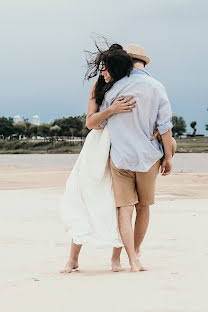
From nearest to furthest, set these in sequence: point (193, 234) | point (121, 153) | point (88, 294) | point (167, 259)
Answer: point (88, 294), point (121, 153), point (167, 259), point (193, 234)

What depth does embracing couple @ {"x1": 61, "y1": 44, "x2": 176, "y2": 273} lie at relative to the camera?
4266mm

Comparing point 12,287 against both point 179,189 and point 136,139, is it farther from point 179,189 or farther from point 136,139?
point 179,189

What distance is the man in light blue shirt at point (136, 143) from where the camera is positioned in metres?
4.25

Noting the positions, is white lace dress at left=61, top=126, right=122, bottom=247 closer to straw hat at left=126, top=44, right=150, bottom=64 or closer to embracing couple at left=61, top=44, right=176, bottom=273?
embracing couple at left=61, top=44, right=176, bottom=273

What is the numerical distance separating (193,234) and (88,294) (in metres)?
3.11

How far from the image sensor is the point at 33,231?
678 centimetres

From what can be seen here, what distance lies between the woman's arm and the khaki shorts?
31cm

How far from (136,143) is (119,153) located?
5.4 inches

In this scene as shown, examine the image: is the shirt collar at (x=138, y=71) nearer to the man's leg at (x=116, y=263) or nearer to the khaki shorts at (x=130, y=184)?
the khaki shorts at (x=130, y=184)

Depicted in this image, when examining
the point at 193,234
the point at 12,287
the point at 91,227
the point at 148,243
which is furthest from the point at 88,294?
the point at 193,234

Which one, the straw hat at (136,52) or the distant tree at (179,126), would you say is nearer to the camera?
the straw hat at (136,52)

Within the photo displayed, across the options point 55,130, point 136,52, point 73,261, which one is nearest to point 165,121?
point 136,52

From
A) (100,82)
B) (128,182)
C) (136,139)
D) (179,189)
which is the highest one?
(100,82)

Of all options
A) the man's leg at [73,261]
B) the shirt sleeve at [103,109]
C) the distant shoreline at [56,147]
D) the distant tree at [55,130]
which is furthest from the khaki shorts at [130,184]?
the distant tree at [55,130]
